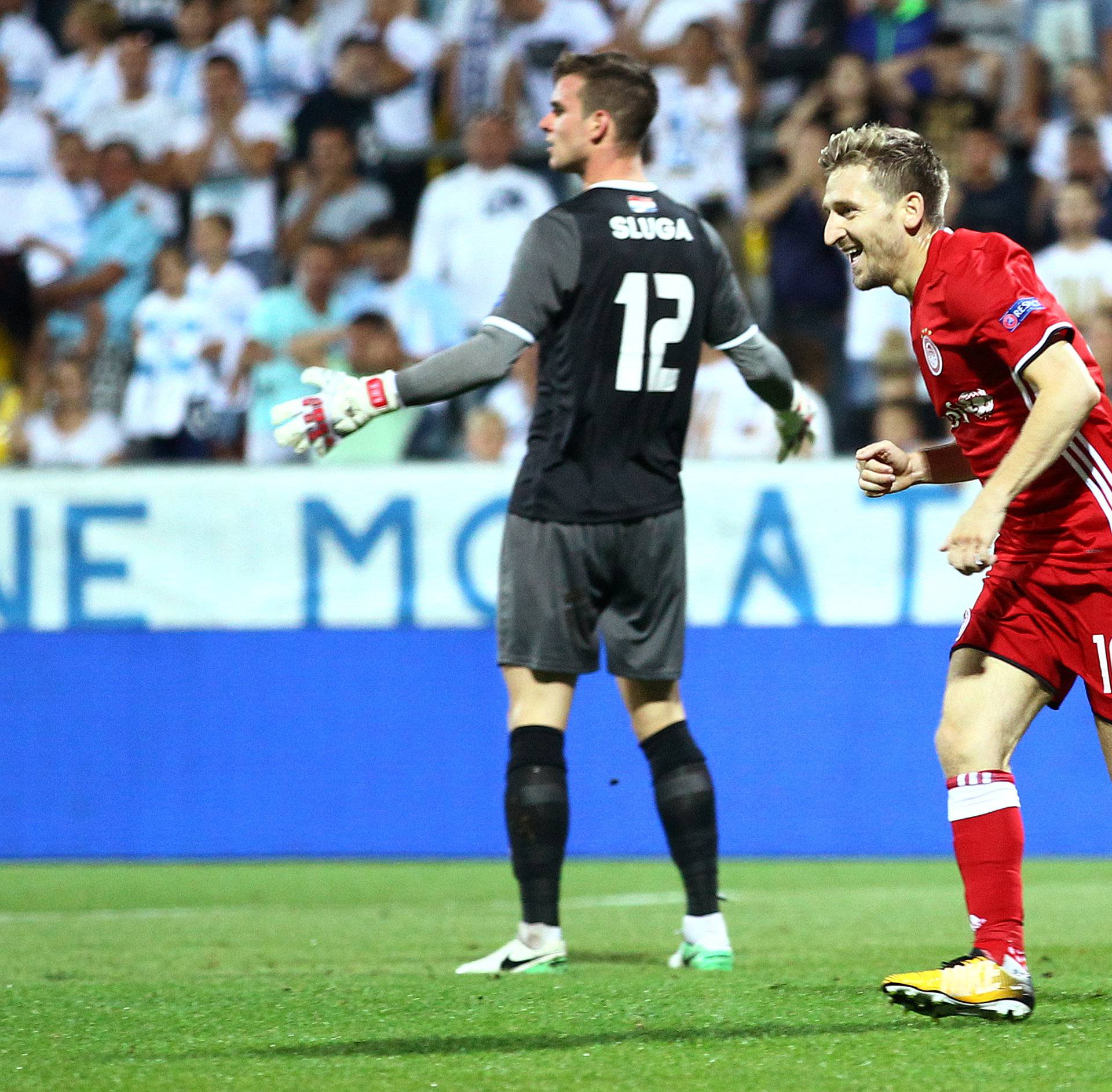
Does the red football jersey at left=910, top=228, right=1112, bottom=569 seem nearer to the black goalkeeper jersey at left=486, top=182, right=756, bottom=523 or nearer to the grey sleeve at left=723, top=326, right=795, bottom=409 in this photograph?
the black goalkeeper jersey at left=486, top=182, right=756, bottom=523

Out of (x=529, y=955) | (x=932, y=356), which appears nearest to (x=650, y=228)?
(x=932, y=356)

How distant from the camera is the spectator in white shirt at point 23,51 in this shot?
1247 cm

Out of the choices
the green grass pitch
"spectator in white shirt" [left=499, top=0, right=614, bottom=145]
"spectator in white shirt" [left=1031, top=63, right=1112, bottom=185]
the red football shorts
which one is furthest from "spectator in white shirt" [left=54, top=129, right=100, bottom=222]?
the red football shorts

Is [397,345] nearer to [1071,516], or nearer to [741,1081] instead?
[1071,516]

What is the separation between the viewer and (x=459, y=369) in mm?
4523

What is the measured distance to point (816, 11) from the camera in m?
11.7

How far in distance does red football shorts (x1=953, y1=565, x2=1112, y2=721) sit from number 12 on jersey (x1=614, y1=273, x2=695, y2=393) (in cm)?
137

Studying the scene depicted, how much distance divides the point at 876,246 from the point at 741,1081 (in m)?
1.75

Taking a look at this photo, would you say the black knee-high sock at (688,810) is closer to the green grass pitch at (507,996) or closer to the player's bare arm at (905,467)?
the green grass pitch at (507,996)

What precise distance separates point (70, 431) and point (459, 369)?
6.63m

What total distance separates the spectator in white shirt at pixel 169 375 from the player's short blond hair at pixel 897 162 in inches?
279

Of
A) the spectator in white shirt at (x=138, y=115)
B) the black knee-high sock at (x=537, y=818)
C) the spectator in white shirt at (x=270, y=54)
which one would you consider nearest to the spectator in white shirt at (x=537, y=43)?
the spectator in white shirt at (x=270, y=54)

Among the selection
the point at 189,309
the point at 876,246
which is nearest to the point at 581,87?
the point at 876,246

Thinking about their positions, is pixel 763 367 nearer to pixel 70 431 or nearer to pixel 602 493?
pixel 602 493
